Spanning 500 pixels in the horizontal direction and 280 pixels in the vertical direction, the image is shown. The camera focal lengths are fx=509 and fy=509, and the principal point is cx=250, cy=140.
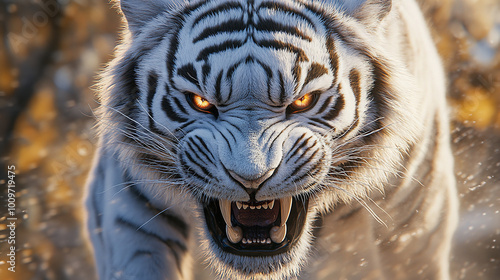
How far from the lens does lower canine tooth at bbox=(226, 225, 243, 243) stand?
84 cm

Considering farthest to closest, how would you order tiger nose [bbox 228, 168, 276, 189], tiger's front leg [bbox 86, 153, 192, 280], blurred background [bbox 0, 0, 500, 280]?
blurred background [bbox 0, 0, 500, 280] < tiger's front leg [bbox 86, 153, 192, 280] < tiger nose [bbox 228, 168, 276, 189]

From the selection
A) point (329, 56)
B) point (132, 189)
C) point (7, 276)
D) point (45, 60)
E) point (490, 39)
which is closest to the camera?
point (329, 56)

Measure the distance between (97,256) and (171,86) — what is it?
419 mm

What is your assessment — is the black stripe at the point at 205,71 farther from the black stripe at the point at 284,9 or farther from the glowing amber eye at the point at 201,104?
the black stripe at the point at 284,9

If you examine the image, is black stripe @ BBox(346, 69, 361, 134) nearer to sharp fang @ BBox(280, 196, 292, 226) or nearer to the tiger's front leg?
sharp fang @ BBox(280, 196, 292, 226)

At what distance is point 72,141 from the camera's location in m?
1.52

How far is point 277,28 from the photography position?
0.77 metres

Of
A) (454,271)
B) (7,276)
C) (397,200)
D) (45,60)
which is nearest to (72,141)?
(45,60)

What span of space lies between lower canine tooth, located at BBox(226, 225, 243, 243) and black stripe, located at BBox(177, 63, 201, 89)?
9.9 inches

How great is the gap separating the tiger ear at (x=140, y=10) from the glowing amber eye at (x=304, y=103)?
0.28 m

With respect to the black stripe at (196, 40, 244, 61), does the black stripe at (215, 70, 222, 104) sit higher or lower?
lower

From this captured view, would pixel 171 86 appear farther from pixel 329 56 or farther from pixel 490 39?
pixel 490 39

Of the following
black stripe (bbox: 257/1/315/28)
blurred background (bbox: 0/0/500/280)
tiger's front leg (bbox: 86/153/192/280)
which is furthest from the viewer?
blurred background (bbox: 0/0/500/280)

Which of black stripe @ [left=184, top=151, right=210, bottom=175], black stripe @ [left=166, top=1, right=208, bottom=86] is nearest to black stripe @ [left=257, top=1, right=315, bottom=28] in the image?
black stripe @ [left=166, top=1, right=208, bottom=86]
